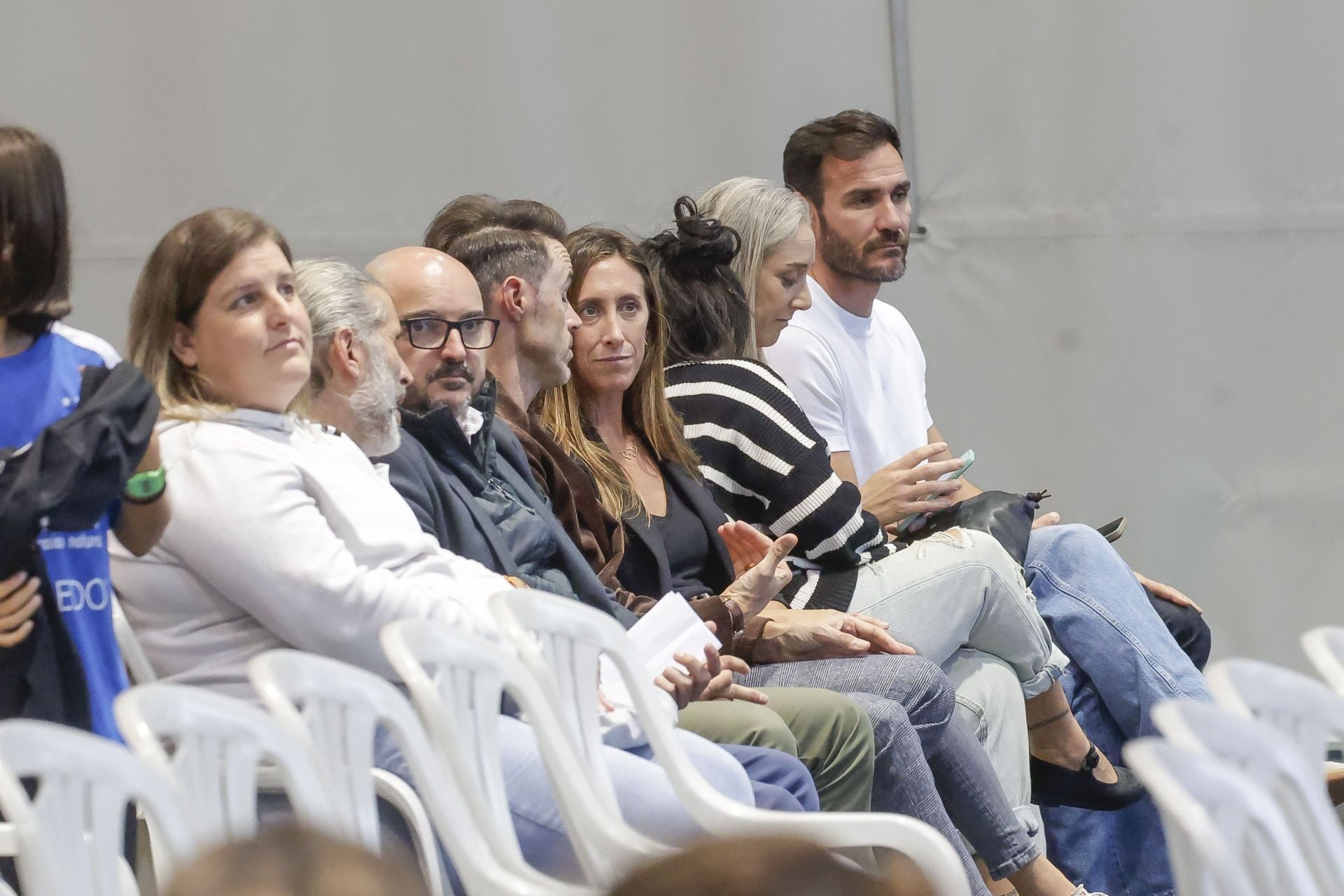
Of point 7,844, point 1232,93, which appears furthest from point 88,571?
point 1232,93

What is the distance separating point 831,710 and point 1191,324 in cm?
263

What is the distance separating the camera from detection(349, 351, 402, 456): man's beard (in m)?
2.47

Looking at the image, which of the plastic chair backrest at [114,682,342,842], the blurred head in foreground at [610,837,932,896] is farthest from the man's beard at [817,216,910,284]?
the blurred head in foreground at [610,837,932,896]

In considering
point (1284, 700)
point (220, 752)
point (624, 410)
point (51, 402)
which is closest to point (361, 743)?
point (220, 752)

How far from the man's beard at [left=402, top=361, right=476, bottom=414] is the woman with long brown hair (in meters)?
0.34

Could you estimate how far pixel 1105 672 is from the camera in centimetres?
352

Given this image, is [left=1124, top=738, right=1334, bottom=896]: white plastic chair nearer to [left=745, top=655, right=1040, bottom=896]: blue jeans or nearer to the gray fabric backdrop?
[left=745, top=655, right=1040, bottom=896]: blue jeans

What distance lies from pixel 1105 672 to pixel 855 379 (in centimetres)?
84

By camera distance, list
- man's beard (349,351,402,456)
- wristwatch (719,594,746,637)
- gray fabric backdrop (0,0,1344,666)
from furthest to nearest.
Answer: gray fabric backdrop (0,0,1344,666) < wristwatch (719,594,746,637) < man's beard (349,351,402,456)

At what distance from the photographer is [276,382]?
227 centimetres

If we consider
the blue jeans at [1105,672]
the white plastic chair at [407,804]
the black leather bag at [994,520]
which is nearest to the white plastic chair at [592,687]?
the white plastic chair at [407,804]

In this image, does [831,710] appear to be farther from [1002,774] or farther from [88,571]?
[88,571]

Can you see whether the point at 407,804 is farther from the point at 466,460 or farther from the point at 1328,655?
the point at 1328,655

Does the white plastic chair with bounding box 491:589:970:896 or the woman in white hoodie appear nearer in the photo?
the white plastic chair with bounding box 491:589:970:896
